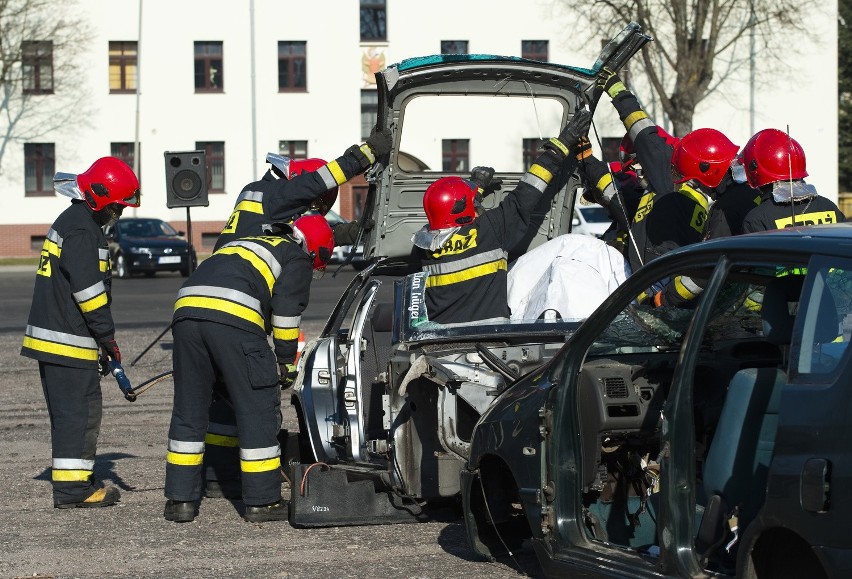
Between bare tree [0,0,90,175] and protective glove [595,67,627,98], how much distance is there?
37371 mm

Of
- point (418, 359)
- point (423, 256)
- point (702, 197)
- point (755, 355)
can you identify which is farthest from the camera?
point (423, 256)

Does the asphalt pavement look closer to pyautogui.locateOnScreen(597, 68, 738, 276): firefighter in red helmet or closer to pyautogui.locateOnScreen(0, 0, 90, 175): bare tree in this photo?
pyautogui.locateOnScreen(597, 68, 738, 276): firefighter in red helmet

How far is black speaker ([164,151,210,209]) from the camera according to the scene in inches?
674

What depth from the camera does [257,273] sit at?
7629 mm

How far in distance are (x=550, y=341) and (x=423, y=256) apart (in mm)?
2016

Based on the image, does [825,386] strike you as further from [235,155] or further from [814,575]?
[235,155]

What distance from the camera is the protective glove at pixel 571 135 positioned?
8211mm

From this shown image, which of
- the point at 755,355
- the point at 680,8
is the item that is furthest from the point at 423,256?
the point at 680,8

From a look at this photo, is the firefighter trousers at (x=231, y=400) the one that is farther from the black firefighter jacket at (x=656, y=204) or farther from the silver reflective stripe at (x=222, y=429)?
the black firefighter jacket at (x=656, y=204)

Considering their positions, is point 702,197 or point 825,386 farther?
point 702,197

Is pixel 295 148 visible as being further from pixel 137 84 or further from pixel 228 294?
pixel 228 294

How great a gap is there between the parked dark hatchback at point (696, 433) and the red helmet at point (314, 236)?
2073 mm

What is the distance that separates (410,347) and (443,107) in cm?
304

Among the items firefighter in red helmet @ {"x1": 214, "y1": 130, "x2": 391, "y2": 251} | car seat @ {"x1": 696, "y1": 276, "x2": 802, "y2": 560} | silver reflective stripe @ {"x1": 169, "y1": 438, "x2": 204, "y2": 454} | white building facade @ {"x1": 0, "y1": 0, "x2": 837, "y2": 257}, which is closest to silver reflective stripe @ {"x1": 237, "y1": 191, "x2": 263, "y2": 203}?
firefighter in red helmet @ {"x1": 214, "y1": 130, "x2": 391, "y2": 251}
